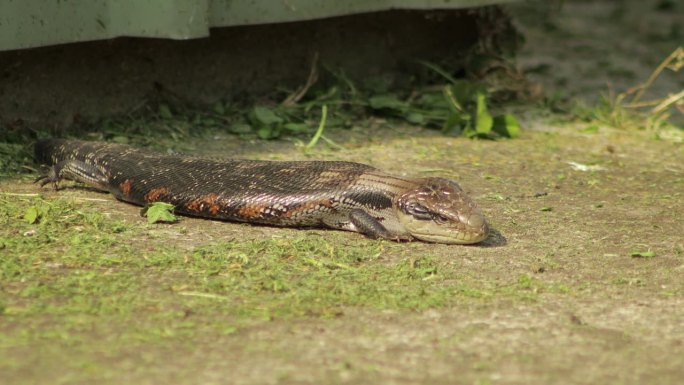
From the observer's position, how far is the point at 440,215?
5605 mm

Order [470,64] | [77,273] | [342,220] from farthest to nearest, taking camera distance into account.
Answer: [470,64], [342,220], [77,273]

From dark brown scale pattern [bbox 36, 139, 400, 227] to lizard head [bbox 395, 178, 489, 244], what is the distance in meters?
0.16

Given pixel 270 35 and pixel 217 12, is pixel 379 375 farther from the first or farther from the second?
pixel 270 35

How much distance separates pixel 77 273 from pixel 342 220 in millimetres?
1544

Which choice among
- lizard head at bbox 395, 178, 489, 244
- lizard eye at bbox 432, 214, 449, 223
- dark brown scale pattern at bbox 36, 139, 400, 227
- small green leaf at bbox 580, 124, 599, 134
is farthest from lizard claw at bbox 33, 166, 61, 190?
small green leaf at bbox 580, 124, 599, 134

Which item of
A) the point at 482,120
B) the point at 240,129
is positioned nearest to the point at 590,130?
the point at 482,120

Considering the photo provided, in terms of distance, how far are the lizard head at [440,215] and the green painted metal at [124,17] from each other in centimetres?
237

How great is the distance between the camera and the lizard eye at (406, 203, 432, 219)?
5633 mm

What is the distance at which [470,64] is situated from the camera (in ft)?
31.1

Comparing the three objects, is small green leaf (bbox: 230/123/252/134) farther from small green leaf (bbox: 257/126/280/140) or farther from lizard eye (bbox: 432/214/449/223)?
lizard eye (bbox: 432/214/449/223)

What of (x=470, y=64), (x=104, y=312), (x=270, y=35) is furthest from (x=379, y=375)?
(x=470, y=64)

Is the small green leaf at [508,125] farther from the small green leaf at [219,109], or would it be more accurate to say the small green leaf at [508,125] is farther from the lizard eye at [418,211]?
the lizard eye at [418,211]

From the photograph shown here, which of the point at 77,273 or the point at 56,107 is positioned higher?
the point at 56,107

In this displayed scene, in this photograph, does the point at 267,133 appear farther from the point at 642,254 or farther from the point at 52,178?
the point at 642,254
